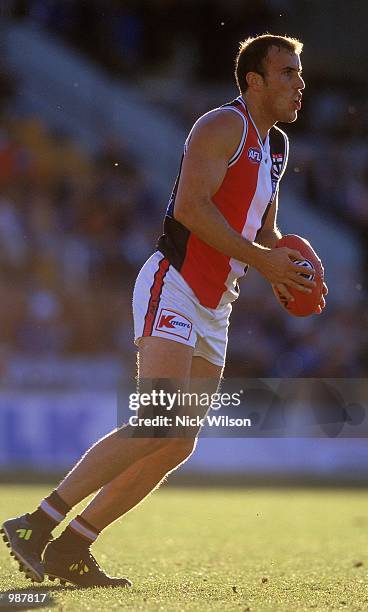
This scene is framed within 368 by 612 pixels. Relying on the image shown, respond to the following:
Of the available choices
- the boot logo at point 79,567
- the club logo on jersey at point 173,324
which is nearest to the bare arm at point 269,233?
the club logo on jersey at point 173,324

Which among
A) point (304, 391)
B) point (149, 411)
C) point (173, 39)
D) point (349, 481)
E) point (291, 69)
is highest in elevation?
point (173, 39)

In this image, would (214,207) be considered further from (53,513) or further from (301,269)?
(53,513)

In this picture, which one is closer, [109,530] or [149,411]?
[149,411]

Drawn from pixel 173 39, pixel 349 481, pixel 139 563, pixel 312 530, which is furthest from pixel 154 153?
pixel 139 563

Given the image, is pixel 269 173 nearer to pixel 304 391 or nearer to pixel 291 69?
pixel 291 69

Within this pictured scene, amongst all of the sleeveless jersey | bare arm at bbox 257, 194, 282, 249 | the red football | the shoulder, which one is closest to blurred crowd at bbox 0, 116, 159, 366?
bare arm at bbox 257, 194, 282, 249

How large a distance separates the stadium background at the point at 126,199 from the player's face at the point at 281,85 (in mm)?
8060

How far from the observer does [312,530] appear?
8617mm

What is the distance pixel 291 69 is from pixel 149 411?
1662 mm

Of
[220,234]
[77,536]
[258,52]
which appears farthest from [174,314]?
[258,52]

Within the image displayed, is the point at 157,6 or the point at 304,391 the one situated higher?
the point at 157,6

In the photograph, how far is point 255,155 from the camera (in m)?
5.52

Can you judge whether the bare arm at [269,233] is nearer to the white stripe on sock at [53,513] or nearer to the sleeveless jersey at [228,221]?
the sleeveless jersey at [228,221]

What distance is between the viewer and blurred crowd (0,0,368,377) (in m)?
14.6
